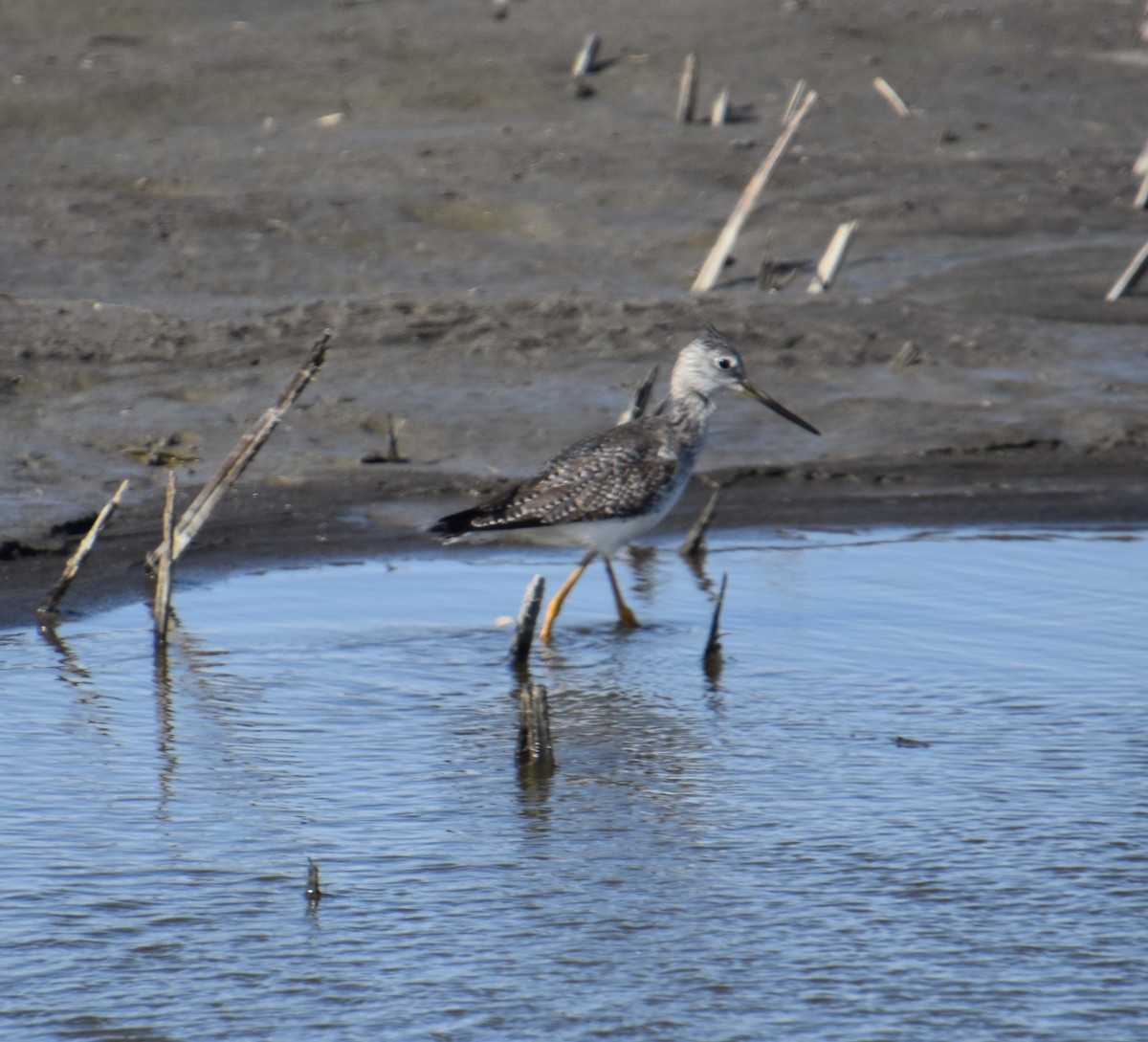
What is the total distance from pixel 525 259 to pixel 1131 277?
4.19 metres

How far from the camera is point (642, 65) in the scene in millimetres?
16641

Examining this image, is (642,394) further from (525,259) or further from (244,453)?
(525,259)

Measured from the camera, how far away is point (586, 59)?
53.5 ft

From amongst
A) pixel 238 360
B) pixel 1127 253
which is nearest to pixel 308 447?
pixel 238 360

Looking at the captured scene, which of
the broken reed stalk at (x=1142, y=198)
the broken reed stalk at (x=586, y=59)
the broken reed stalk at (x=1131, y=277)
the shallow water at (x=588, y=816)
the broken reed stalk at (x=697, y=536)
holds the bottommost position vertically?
the shallow water at (x=588, y=816)

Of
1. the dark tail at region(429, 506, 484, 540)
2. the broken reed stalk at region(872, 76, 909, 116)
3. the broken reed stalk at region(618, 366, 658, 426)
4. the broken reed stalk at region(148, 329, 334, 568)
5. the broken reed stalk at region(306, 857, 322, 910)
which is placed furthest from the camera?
the broken reed stalk at region(872, 76, 909, 116)

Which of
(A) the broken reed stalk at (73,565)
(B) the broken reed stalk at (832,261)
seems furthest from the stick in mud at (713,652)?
(B) the broken reed stalk at (832,261)

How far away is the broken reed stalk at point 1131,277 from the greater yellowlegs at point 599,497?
207 inches

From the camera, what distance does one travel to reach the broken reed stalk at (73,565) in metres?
7.29

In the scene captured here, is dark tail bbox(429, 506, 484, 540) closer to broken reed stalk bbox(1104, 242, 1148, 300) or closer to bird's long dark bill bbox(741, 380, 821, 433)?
bird's long dark bill bbox(741, 380, 821, 433)

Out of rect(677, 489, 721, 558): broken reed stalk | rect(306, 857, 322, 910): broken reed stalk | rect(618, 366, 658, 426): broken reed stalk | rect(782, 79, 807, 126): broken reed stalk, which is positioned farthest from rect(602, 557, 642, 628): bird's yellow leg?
rect(782, 79, 807, 126): broken reed stalk

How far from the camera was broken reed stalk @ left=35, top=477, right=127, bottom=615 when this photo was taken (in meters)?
7.29

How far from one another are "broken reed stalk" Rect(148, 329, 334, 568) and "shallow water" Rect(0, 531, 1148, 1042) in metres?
0.47

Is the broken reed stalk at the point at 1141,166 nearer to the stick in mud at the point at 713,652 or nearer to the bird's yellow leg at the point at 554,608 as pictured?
the bird's yellow leg at the point at 554,608
